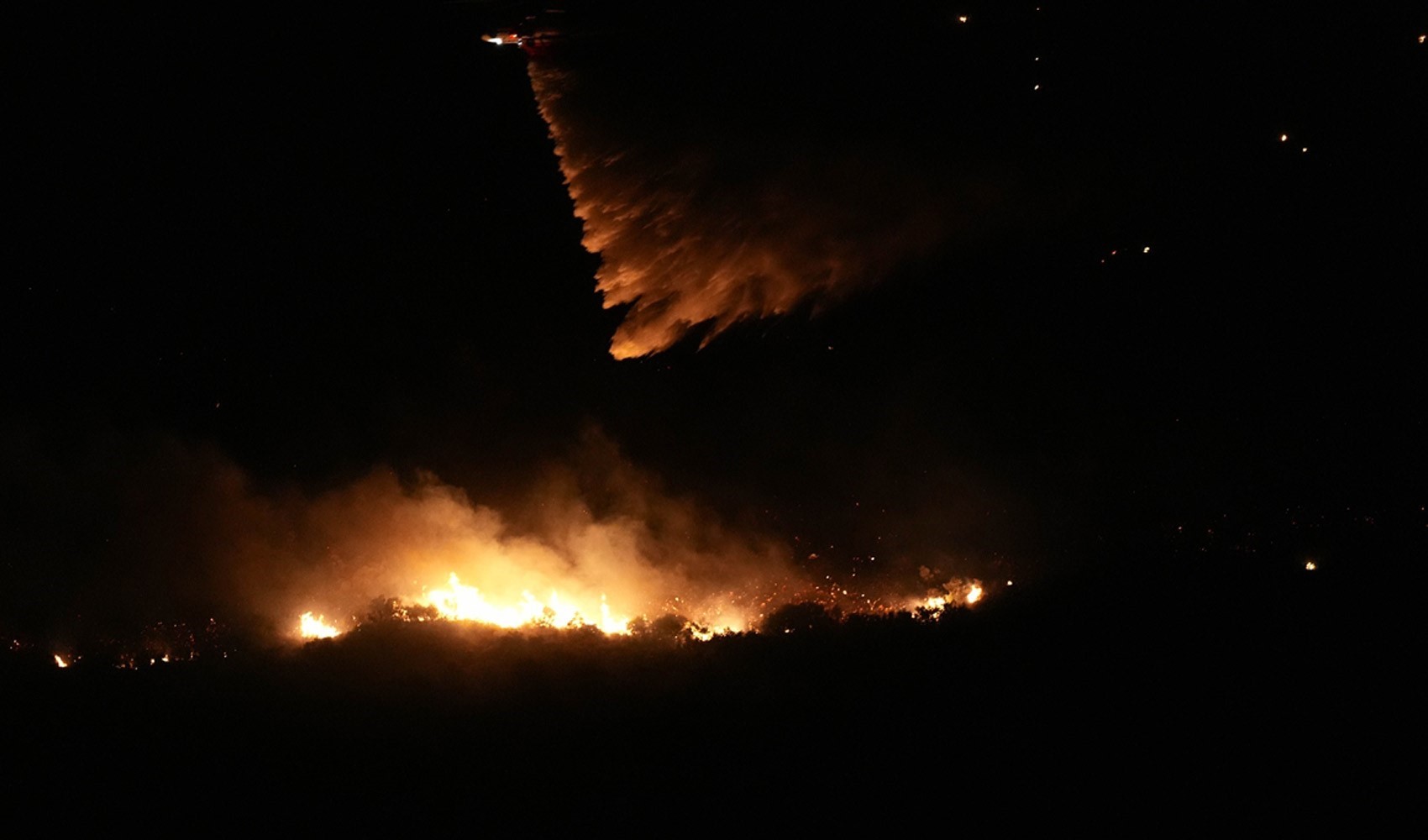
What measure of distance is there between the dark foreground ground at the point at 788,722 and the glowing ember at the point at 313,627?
8.80ft

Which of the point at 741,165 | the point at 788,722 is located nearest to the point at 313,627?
the point at 788,722

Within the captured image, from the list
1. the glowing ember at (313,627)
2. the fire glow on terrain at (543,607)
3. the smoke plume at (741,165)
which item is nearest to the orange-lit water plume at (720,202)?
the smoke plume at (741,165)

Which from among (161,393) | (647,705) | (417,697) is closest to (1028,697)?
(647,705)

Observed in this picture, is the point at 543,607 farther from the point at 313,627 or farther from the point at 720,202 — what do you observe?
the point at 720,202

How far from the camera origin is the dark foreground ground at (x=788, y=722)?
16.0ft

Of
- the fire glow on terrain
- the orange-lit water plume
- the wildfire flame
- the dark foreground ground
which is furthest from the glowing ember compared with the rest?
the orange-lit water plume

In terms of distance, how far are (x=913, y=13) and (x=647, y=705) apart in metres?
5.06

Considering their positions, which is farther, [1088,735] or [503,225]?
[503,225]

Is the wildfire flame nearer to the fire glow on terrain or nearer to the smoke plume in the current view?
the fire glow on terrain

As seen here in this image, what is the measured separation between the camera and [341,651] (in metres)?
5.98

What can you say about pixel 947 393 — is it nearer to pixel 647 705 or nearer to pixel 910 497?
pixel 910 497

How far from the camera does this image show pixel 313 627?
9055 mm

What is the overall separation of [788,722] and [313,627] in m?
6.08

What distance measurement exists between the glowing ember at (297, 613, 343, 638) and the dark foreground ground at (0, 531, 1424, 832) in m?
2.68
